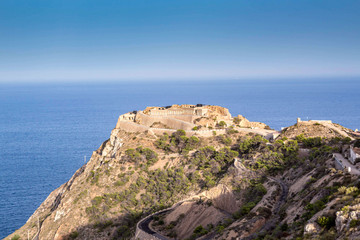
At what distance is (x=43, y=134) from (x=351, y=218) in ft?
369

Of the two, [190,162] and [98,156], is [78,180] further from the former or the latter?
[190,162]

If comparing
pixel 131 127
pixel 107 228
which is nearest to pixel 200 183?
pixel 107 228

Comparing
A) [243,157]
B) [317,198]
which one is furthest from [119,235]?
[317,198]

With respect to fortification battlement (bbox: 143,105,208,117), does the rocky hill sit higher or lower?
lower

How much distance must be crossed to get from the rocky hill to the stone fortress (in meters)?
0.17

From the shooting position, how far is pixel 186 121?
62.2m

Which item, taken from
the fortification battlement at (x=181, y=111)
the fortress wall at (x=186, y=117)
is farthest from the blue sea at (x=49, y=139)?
the fortress wall at (x=186, y=117)

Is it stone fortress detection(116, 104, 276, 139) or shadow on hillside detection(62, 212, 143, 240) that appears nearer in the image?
shadow on hillside detection(62, 212, 143, 240)

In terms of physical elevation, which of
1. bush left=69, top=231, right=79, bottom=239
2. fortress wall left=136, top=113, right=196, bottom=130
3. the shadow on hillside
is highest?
fortress wall left=136, top=113, right=196, bottom=130

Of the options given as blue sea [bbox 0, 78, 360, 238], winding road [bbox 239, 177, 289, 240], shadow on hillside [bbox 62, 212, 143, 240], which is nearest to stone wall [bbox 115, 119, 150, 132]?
shadow on hillside [bbox 62, 212, 143, 240]

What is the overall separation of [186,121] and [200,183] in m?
17.7

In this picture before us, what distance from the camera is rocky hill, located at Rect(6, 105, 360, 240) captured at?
2973cm

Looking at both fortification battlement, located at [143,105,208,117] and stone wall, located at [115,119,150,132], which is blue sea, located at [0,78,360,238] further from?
fortification battlement, located at [143,105,208,117]

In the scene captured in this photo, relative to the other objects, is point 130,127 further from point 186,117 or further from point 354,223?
point 354,223
